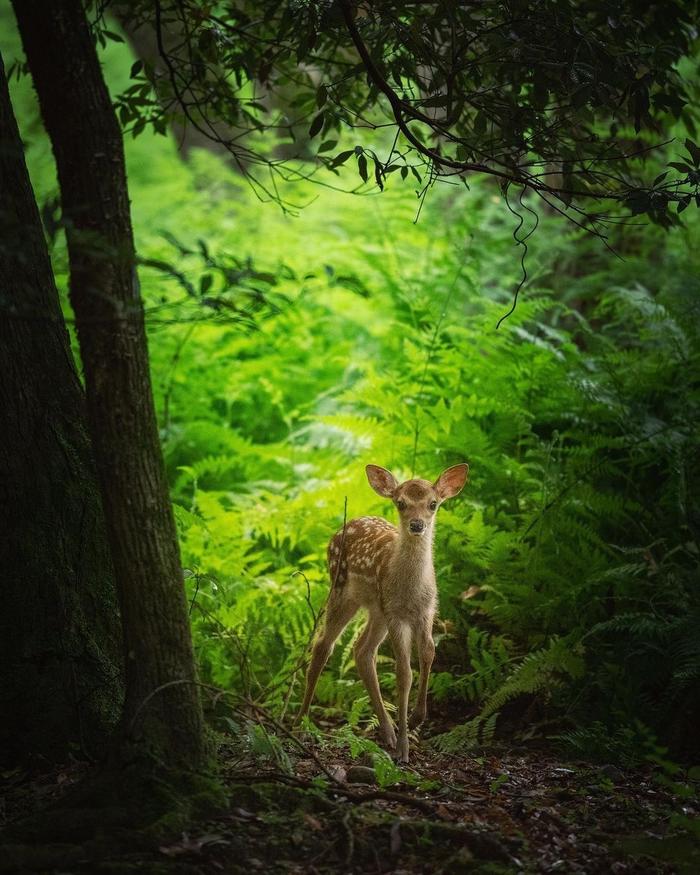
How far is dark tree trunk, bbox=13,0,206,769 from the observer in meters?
2.62

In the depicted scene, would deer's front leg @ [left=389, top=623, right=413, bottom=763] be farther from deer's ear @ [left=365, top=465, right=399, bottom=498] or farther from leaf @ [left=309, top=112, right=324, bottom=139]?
leaf @ [left=309, top=112, right=324, bottom=139]

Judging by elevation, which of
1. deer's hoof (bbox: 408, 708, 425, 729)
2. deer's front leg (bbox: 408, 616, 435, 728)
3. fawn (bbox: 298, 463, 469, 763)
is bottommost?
deer's hoof (bbox: 408, 708, 425, 729)

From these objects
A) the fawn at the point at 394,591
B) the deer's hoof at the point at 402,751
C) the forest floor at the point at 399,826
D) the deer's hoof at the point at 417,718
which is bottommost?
the forest floor at the point at 399,826

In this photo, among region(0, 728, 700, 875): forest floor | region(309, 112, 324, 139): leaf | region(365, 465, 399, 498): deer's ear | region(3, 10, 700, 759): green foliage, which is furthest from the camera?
region(365, 465, 399, 498): deer's ear

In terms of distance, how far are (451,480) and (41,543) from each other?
1925 millimetres

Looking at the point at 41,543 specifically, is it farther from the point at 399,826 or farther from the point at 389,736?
the point at 389,736

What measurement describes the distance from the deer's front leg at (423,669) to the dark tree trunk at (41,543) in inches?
53.8

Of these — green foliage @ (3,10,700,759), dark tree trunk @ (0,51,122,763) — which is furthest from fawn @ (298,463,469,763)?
dark tree trunk @ (0,51,122,763)

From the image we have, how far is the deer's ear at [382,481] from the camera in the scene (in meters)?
4.30

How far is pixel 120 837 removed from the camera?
2537mm

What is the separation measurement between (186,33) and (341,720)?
3266mm

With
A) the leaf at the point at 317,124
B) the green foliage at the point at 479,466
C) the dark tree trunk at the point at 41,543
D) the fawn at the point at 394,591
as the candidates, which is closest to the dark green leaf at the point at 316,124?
the leaf at the point at 317,124

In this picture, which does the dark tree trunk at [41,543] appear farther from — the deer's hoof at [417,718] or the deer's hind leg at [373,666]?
the deer's hoof at [417,718]

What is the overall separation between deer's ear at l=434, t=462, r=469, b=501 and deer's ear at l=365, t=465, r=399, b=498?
220 mm
